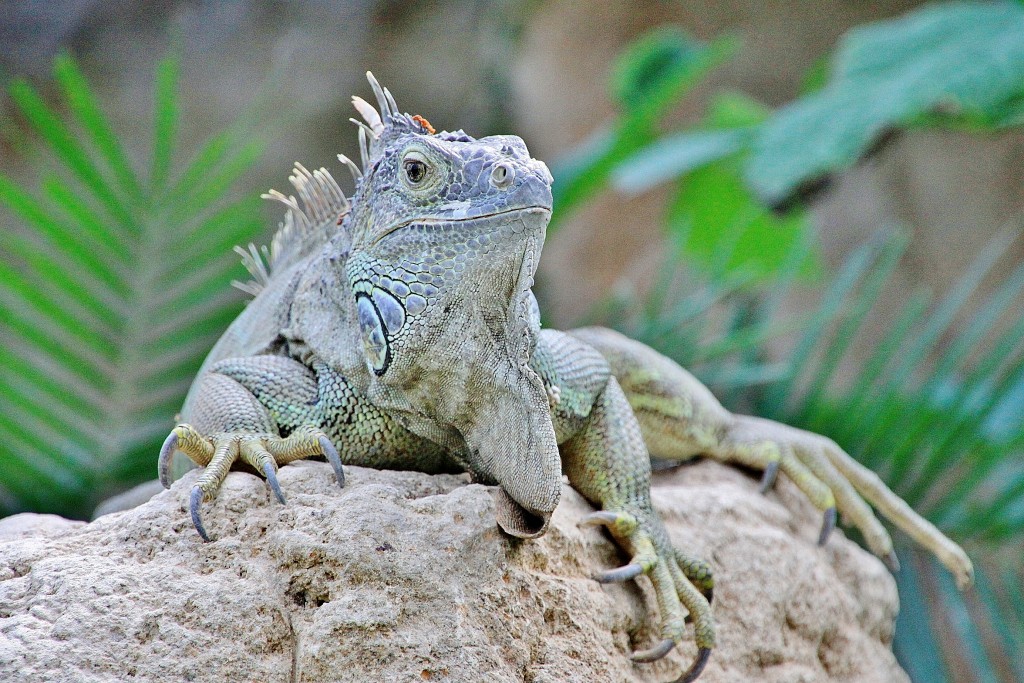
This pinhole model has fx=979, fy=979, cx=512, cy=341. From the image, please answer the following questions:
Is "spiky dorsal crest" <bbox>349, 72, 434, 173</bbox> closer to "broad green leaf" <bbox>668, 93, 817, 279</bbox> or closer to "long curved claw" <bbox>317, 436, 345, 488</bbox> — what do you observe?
"long curved claw" <bbox>317, 436, 345, 488</bbox>

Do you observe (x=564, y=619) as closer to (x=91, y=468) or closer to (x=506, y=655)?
(x=506, y=655)

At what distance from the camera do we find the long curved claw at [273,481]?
2.05 metres

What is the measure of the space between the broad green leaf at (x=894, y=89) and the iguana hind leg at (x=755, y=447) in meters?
2.31

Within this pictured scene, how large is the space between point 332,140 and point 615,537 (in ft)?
24.7

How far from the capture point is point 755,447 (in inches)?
131

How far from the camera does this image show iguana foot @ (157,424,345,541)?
6.66ft

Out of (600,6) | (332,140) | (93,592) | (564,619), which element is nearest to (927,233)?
(600,6)

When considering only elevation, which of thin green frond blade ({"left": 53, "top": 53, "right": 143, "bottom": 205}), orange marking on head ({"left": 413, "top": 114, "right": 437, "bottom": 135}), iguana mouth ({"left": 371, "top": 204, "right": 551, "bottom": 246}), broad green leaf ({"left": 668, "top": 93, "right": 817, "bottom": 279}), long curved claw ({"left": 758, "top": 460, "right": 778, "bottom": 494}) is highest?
orange marking on head ({"left": 413, "top": 114, "right": 437, "bottom": 135})

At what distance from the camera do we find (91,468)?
378cm

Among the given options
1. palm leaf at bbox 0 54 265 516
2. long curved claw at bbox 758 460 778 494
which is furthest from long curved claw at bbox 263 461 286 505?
palm leaf at bbox 0 54 265 516

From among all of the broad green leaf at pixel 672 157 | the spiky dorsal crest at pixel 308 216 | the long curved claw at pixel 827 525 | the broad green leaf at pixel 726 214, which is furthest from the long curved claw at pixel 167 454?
the broad green leaf at pixel 726 214

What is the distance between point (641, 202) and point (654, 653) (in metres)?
8.52

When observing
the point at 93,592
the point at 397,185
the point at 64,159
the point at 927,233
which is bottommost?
the point at 927,233

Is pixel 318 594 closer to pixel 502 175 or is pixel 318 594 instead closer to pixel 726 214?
pixel 502 175
